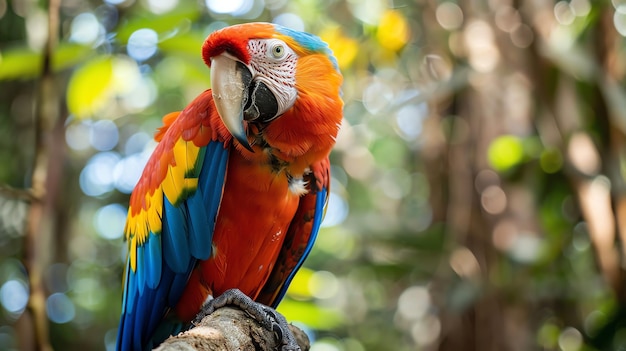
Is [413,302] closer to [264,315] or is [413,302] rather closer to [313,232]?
[313,232]

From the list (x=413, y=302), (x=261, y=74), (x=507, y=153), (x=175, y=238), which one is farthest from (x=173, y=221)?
(x=413, y=302)

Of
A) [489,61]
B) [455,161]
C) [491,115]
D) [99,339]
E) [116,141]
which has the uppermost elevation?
[489,61]

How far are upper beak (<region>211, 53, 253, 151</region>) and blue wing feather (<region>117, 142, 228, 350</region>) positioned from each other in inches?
6.4

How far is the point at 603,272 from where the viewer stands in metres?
2.39

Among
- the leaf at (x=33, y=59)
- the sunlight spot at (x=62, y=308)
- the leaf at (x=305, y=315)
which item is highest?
the leaf at (x=33, y=59)

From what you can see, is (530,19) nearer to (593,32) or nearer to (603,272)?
(593,32)

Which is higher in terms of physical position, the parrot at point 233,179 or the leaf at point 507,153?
the parrot at point 233,179

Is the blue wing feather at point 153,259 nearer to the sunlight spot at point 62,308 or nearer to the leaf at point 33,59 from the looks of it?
the leaf at point 33,59

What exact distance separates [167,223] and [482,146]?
1.89 meters

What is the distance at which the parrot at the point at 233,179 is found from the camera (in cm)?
134

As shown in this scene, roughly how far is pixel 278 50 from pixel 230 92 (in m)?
0.16

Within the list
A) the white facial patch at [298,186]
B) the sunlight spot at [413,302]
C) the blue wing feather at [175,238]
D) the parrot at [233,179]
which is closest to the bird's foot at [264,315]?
the parrot at [233,179]

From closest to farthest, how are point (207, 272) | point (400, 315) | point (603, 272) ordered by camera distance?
point (207, 272) < point (603, 272) < point (400, 315)

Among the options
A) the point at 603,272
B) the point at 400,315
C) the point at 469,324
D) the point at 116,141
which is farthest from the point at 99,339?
the point at 603,272
